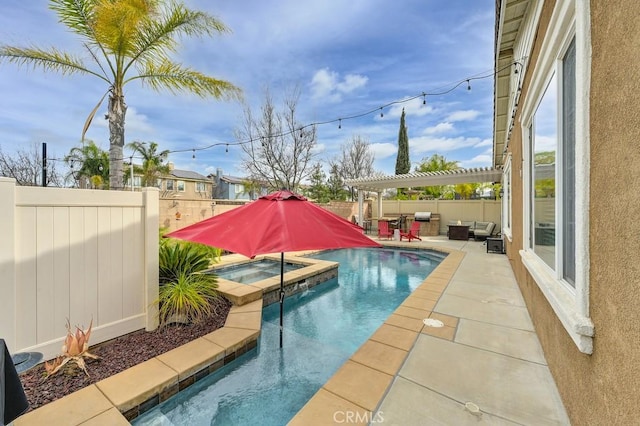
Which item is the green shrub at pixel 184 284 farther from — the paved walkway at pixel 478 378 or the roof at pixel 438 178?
the roof at pixel 438 178

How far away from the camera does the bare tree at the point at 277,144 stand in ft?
60.1

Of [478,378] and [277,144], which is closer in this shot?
[478,378]

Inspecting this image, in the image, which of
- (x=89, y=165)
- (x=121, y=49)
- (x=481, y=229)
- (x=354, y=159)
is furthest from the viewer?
(x=354, y=159)

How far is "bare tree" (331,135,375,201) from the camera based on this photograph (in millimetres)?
26312

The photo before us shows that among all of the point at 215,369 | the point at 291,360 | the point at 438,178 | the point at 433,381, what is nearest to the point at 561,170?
the point at 433,381

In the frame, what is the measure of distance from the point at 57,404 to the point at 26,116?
20102mm

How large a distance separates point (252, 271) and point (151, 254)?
4337mm

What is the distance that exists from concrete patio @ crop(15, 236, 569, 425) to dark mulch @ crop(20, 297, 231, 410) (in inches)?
10.2

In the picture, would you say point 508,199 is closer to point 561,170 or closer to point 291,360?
point 561,170

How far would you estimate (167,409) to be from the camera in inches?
95.1

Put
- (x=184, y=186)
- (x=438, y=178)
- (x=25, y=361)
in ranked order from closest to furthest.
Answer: (x=25, y=361) < (x=438, y=178) < (x=184, y=186)

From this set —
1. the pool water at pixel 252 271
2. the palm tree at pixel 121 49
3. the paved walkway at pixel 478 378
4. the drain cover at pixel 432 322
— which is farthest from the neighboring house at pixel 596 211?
the palm tree at pixel 121 49

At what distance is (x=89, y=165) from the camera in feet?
65.1

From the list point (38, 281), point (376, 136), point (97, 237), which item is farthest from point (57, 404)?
point (376, 136)
